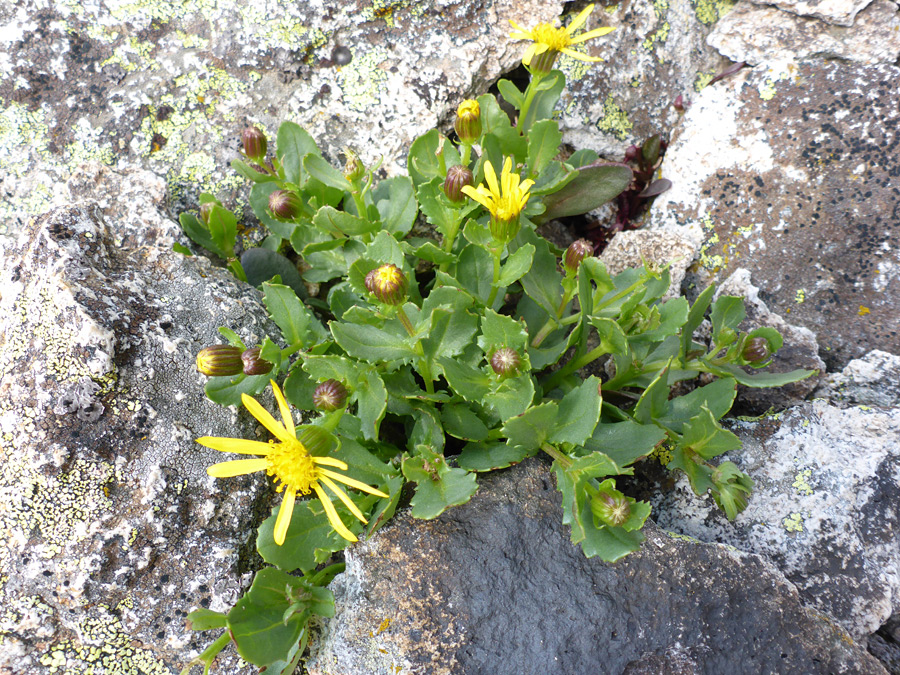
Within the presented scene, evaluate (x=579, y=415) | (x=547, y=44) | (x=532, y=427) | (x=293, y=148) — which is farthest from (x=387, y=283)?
(x=547, y=44)

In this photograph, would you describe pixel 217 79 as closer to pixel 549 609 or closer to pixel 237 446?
pixel 237 446

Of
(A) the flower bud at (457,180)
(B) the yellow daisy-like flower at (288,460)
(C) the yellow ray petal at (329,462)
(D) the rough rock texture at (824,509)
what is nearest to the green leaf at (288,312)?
(B) the yellow daisy-like flower at (288,460)

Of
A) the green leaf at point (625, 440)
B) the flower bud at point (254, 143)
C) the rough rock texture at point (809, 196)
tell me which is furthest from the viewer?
the rough rock texture at point (809, 196)

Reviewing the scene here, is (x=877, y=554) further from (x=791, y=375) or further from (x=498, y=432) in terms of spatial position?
(x=498, y=432)

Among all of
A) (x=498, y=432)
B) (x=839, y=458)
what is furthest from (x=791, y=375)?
(x=498, y=432)

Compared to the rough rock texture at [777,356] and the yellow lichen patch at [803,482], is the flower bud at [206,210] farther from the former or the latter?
the yellow lichen patch at [803,482]

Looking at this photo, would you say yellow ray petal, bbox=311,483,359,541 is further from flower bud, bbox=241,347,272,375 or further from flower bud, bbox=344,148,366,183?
flower bud, bbox=344,148,366,183
